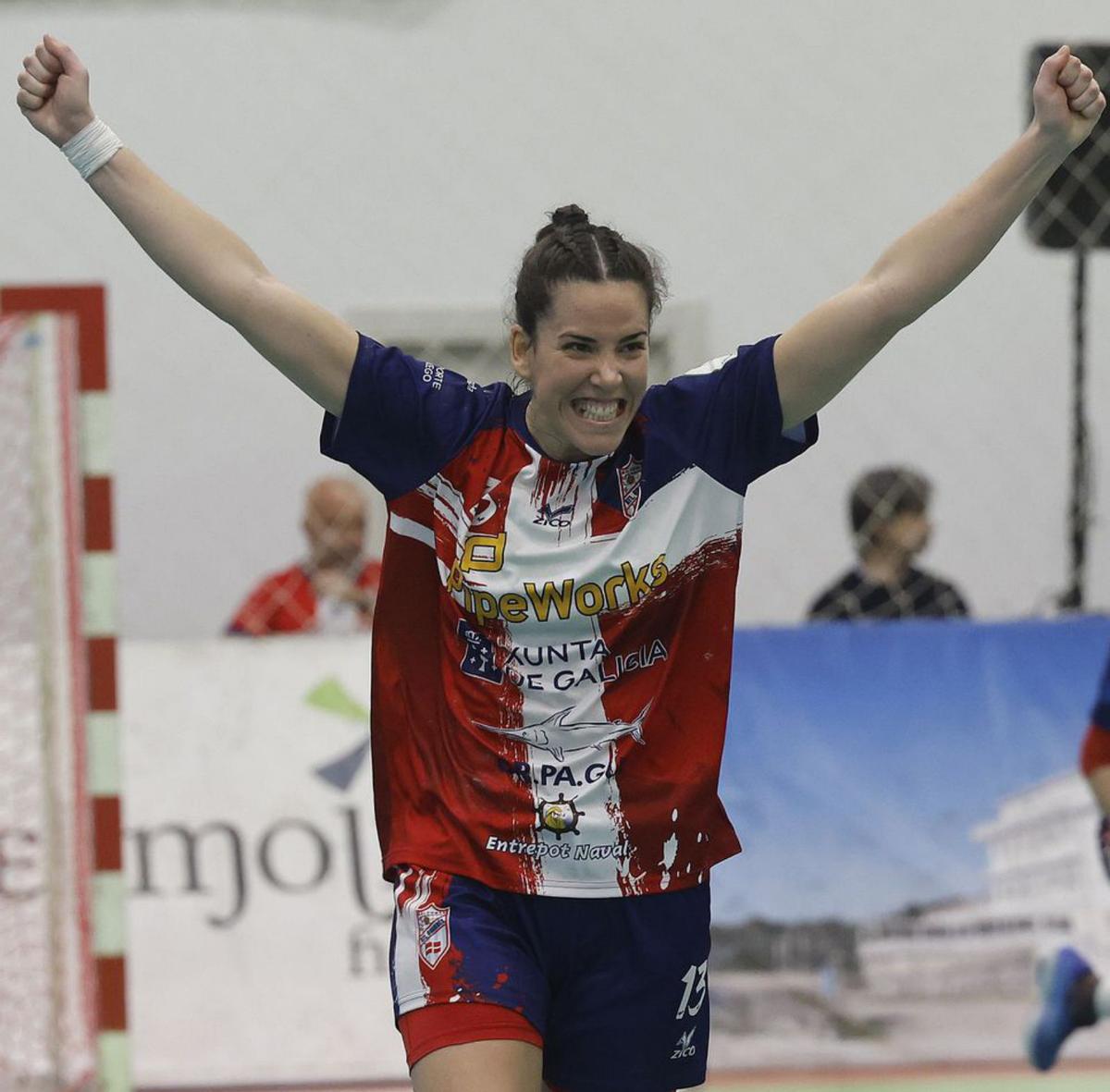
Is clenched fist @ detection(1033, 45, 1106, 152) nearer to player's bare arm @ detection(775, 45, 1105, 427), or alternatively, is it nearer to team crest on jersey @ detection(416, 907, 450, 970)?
player's bare arm @ detection(775, 45, 1105, 427)

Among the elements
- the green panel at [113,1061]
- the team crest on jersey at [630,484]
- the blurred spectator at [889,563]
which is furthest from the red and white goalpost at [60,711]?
the blurred spectator at [889,563]

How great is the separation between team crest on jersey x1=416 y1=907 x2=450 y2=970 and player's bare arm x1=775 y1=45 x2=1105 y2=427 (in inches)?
39.4

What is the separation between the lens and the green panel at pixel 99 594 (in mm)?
4676

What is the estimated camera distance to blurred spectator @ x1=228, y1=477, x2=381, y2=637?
584 cm

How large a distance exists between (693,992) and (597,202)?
14.2ft

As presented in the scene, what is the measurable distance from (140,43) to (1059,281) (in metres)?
3.41

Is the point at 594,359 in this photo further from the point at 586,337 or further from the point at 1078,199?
the point at 1078,199

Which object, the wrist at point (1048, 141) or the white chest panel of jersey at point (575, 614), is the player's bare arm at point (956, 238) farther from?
the white chest panel of jersey at point (575, 614)

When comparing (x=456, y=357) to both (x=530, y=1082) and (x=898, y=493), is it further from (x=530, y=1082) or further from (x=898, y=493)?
(x=530, y=1082)

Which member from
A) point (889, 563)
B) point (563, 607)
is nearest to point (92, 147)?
point (563, 607)

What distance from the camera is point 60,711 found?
4730 millimetres

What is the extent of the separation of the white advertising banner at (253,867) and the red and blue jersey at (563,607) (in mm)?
2551

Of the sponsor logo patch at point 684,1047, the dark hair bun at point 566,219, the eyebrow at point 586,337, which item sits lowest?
the sponsor logo patch at point 684,1047

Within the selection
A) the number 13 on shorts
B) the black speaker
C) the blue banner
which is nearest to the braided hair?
the number 13 on shorts
